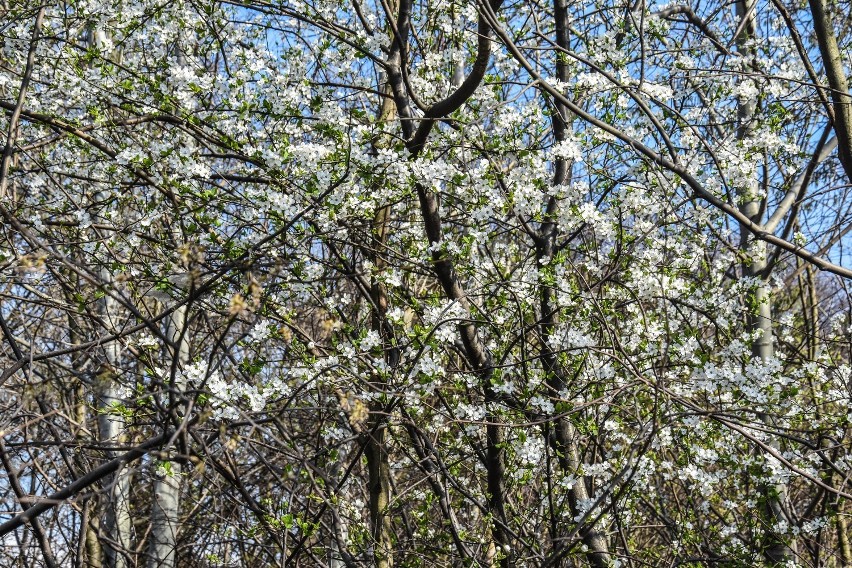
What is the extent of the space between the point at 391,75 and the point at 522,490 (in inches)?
110

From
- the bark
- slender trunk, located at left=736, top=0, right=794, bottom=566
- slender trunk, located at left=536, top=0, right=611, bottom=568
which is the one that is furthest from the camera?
slender trunk, located at left=736, top=0, right=794, bottom=566

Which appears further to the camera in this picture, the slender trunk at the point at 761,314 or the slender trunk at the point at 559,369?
the slender trunk at the point at 761,314

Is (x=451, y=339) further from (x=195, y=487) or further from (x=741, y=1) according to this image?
(x=195, y=487)

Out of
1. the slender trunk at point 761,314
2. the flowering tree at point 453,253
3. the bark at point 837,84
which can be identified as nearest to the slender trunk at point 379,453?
the flowering tree at point 453,253

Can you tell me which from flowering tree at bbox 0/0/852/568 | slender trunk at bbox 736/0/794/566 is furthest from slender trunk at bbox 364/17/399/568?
slender trunk at bbox 736/0/794/566

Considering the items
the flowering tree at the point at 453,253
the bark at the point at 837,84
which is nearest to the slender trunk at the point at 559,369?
the flowering tree at the point at 453,253

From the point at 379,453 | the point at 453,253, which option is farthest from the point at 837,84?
the point at 379,453

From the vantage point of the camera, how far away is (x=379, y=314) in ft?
14.3

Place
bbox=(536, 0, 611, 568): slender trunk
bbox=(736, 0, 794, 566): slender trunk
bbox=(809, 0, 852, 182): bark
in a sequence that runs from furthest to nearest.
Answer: bbox=(736, 0, 794, 566): slender trunk < bbox=(536, 0, 611, 568): slender trunk < bbox=(809, 0, 852, 182): bark

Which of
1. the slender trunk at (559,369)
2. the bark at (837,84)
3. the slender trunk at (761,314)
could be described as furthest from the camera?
the slender trunk at (761,314)

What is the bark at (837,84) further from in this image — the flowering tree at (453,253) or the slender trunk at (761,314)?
the slender trunk at (761,314)

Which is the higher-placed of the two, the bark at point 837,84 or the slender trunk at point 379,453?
the bark at point 837,84

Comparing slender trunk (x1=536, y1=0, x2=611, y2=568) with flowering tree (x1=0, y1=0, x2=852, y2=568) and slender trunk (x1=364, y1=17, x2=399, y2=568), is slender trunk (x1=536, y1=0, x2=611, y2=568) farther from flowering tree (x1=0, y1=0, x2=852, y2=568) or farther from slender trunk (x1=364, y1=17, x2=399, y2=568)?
slender trunk (x1=364, y1=17, x2=399, y2=568)

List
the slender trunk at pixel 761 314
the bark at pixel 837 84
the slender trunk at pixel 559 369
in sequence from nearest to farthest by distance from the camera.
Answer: the bark at pixel 837 84 → the slender trunk at pixel 559 369 → the slender trunk at pixel 761 314
